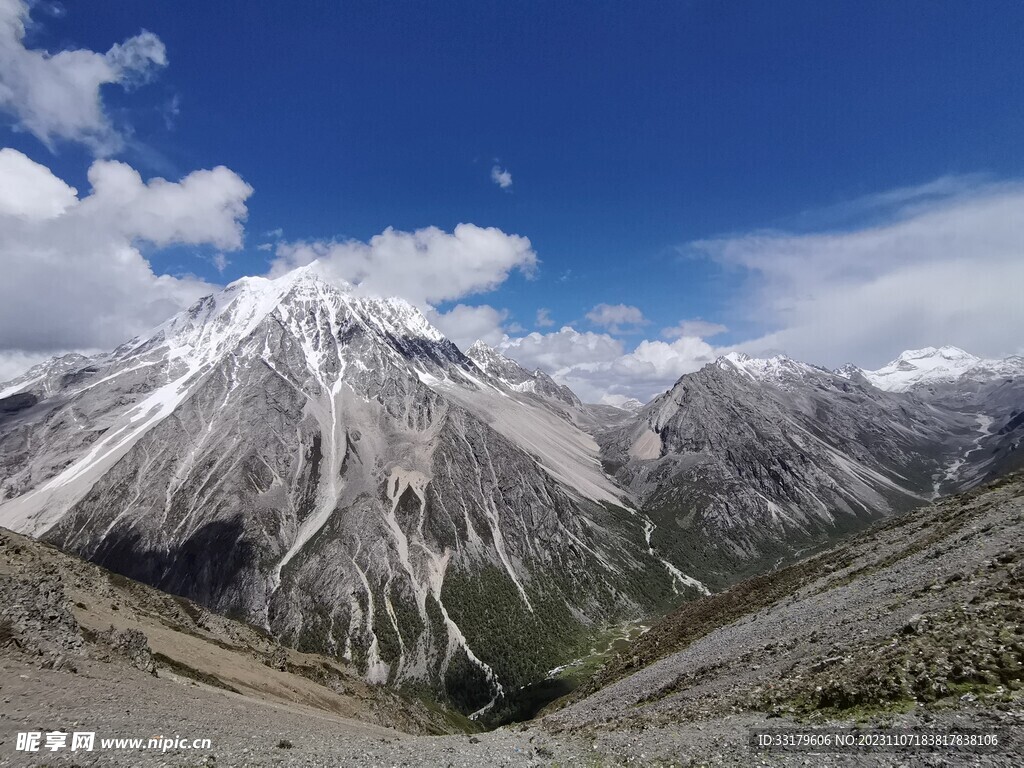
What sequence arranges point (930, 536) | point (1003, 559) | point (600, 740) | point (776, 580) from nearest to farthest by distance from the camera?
1. point (600, 740)
2. point (1003, 559)
3. point (930, 536)
4. point (776, 580)

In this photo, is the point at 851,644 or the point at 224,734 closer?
the point at 224,734

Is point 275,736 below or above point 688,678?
below

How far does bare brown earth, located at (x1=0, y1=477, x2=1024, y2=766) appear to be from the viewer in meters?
23.5

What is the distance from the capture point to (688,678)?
44062mm

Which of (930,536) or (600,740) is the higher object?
(930,536)

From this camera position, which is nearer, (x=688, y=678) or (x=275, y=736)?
(x=275, y=736)

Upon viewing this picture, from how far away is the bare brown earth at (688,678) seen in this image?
77.0 feet

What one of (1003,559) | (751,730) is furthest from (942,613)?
(751,730)

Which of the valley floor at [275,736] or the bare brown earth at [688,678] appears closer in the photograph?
Result: the valley floor at [275,736]

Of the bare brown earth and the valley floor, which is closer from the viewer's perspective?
the valley floor

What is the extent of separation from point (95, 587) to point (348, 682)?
112 feet

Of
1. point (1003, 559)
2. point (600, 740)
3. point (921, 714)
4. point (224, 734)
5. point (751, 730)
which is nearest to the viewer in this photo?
point (921, 714)

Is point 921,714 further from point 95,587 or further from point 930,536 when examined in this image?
point 95,587

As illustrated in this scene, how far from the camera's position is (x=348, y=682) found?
243ft
